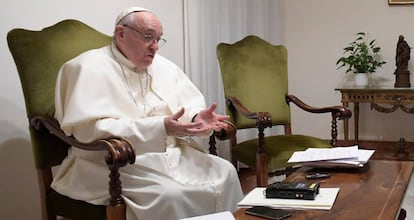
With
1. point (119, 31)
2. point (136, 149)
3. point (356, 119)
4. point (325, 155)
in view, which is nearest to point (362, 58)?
point (356, 119)

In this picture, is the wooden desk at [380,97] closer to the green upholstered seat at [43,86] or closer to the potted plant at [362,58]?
the potted plant at [362,58]

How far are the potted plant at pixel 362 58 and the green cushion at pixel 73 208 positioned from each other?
3164mm

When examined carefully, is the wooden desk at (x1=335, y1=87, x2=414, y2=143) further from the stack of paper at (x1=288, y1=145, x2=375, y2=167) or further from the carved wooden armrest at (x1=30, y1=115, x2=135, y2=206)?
the carved wooden armrest at (x1=30, y1=115, x2=135, y2=206)

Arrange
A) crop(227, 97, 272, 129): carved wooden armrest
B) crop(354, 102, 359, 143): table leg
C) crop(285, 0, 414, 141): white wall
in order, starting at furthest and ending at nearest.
A: 1. crop(285, 0, 414, 141): white wall
2. crop(354, 102, 359, 143): table leg
3. crop(227, 97, 272, 129): carved wooden armrest

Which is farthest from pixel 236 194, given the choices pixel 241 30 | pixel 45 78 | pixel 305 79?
pixel 305 79

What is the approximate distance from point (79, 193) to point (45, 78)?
538 mm

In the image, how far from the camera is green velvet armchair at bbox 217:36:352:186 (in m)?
2.94

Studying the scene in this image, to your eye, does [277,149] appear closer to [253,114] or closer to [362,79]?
[253,114]

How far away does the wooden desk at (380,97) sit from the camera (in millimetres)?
4180

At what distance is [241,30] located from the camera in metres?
4.27

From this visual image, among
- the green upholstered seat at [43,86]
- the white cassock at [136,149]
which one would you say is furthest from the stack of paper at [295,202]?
the green upholstered seat at [43,86]

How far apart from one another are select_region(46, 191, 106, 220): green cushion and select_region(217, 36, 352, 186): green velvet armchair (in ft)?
3.64

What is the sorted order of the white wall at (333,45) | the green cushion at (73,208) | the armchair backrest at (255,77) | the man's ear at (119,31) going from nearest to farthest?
the green cushion at (73,208) → the man's ear at (119,31) → the armchair backrest at (255,77) → the white wall at (333,45)

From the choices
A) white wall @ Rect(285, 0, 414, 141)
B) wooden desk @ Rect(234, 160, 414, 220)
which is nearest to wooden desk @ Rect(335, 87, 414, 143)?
white wall @ Rect(285, 0, 414, 141)
